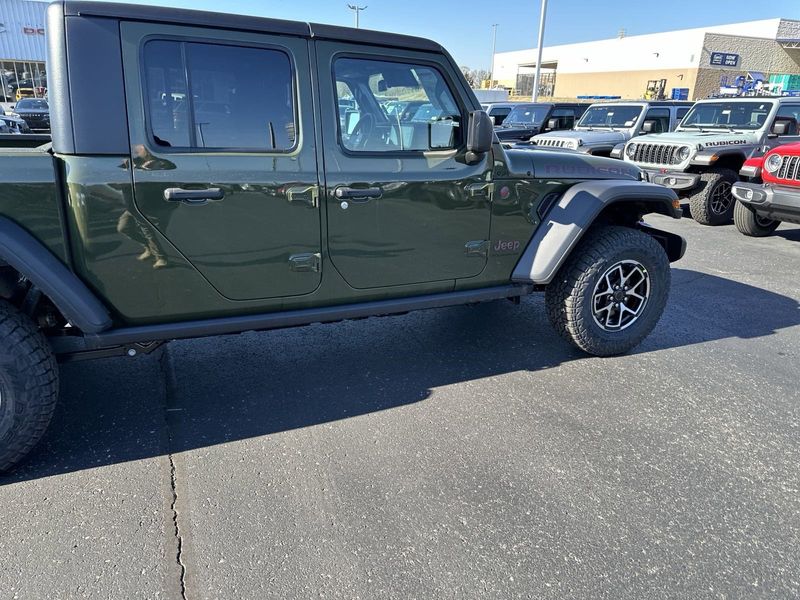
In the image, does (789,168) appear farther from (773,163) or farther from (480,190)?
(480,190)

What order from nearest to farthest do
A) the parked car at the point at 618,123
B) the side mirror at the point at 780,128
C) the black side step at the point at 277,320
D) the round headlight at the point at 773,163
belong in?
1. the black side step at the point at 277,320
2. the round headlight at the point at 773,163
3. the side mirror at the point at 780,128
4. the parked car at the point at 618,123

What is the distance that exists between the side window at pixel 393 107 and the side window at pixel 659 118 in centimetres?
1025

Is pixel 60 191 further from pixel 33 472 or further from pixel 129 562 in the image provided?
pixel 129 562

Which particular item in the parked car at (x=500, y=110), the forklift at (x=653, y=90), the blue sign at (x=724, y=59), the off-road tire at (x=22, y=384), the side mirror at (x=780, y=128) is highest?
the blue sign at (x=724, y=59)

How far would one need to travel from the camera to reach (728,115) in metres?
9.39

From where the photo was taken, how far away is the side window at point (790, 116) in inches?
333

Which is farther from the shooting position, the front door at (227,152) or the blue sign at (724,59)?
the blue sign at (724,59)

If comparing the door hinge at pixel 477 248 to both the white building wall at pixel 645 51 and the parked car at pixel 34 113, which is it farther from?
the white building wall at pixel 645 51

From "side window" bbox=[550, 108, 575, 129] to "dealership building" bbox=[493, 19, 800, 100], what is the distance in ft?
86.1

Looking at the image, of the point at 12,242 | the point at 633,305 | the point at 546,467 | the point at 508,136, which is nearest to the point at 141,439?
the point at 12,242

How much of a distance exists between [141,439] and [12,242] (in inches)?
44.7

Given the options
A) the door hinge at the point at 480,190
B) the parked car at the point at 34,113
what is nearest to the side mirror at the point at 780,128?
the door hinge at the point at 480,190

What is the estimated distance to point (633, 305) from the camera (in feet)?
12.7

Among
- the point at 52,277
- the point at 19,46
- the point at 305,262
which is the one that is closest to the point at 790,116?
the point at 305,262
